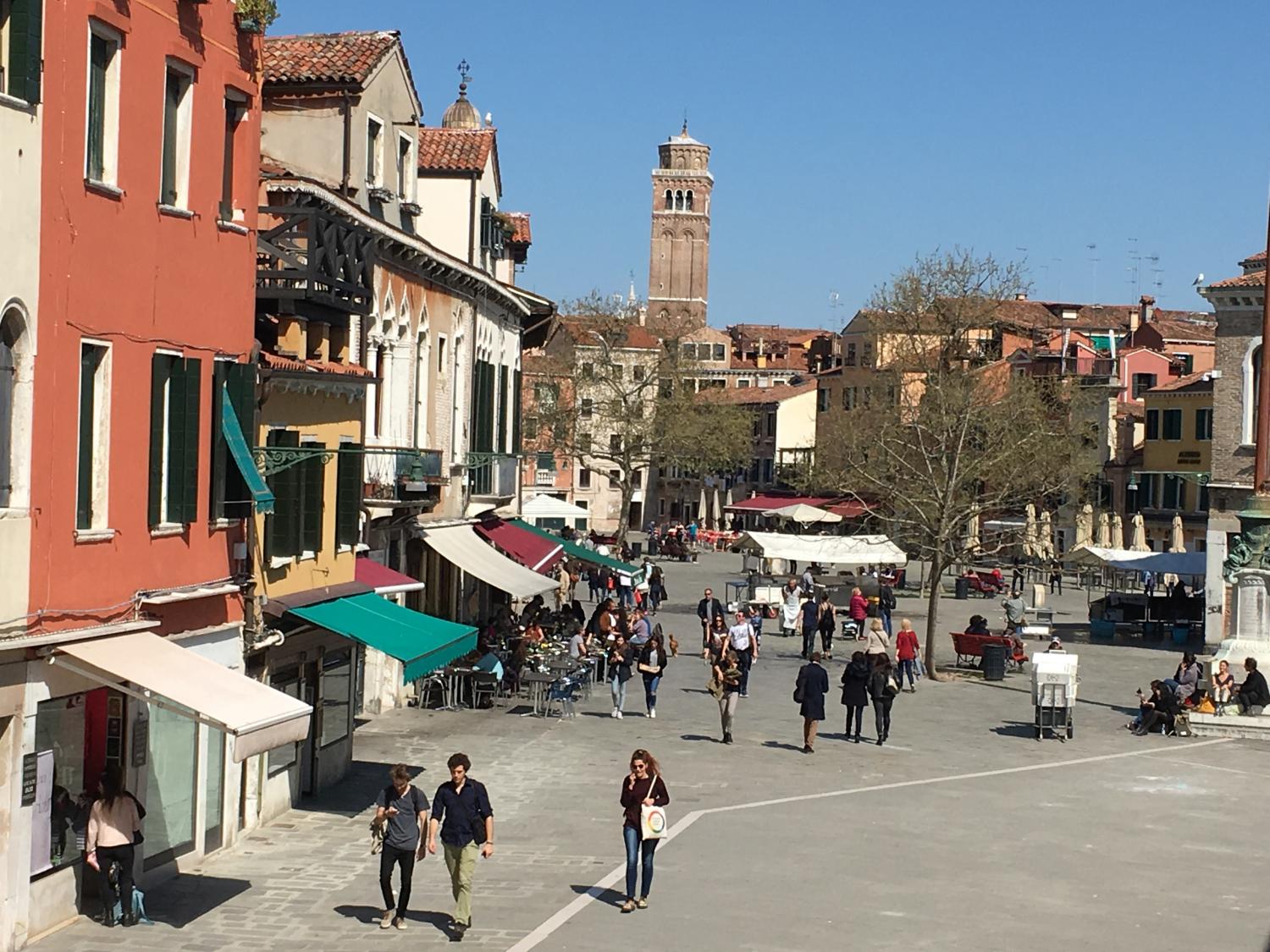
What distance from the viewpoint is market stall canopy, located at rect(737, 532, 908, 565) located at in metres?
46.3

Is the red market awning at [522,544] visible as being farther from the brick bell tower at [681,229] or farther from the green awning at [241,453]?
the brick bell tower at [681,229]

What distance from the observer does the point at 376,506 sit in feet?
85.4

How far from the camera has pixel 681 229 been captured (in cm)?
18225

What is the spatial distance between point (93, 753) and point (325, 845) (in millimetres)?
3779

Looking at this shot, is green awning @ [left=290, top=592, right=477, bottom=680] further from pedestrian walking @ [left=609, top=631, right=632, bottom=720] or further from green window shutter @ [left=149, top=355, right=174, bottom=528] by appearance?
pedestrian walking @ [left=609, top=631, right=632, bottom=720]

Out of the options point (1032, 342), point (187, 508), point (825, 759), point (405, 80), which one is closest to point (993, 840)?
point (825, 759)

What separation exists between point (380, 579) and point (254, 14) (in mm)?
8548

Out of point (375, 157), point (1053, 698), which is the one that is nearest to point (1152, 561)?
point (1053, 698)

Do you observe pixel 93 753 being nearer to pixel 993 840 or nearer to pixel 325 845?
pixel 325 845

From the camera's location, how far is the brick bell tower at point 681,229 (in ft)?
595

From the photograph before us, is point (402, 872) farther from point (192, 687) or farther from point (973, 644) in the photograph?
point (973, 644)

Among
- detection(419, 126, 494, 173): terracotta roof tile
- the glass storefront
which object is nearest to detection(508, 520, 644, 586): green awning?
detection(419, 126, 494, 173): terracotta roof tile

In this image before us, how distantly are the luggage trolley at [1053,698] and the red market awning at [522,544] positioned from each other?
10.2m

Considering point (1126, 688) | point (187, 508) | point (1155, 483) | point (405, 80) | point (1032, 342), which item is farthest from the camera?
point (1032, 342)
